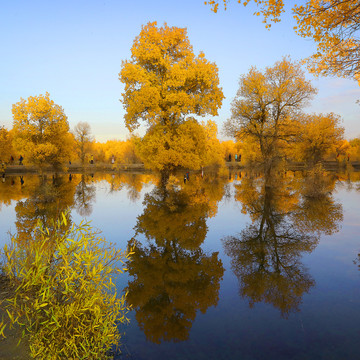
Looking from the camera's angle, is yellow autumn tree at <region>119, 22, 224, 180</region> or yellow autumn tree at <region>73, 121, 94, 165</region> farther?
yellow autumn tree at <region>73, 121, 94, 165</region>

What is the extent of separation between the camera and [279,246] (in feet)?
30.9

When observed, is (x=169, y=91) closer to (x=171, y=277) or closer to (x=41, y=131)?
(x=171, y=277)

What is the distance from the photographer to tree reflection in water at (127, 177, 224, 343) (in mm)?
5312

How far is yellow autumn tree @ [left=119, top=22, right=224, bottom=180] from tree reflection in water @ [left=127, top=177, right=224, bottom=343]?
1076 cm

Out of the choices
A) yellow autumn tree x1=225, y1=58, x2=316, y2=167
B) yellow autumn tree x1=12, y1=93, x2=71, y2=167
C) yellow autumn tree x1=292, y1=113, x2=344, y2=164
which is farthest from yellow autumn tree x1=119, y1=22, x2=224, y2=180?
yellow autumn tree x1=292, y1=113, x2=344, y2=164

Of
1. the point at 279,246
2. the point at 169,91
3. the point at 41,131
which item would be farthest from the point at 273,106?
the point at 41,131

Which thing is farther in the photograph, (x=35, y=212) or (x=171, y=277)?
(x=35, y=212)

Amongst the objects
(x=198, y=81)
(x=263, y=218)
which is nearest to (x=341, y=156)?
(x=198, y=81)

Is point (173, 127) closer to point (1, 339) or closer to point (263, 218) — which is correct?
point (263, 218)

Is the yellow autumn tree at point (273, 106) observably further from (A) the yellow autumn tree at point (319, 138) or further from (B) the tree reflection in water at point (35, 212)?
(A) the yellow autumn tree at point (319, 138)

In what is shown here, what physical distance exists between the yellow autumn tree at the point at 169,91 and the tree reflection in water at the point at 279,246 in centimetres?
814

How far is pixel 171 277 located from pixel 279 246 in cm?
416

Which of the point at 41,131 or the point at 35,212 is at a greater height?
the point at 41,131

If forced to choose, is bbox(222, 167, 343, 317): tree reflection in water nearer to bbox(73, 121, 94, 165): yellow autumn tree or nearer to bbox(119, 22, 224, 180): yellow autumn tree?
bbox(119, 22, 224, 180): yellow autumn tree
